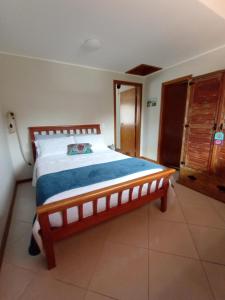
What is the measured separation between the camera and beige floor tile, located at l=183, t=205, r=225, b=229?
1743mm

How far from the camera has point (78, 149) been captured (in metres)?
2.59

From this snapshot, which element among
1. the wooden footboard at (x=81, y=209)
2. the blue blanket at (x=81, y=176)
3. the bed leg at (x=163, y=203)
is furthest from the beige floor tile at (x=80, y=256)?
the bed leg at (x=163, y=203)

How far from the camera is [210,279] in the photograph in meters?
1.16

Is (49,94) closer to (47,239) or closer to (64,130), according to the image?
(64,130)

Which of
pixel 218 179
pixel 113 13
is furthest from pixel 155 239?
pixel 113 13

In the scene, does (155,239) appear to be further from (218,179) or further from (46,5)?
(46,5)

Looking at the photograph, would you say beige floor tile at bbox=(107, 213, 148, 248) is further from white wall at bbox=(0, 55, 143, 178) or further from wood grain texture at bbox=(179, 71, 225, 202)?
white wall at bbox=(0, 55, 143, 178)

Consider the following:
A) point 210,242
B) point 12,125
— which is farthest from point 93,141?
point 210,242

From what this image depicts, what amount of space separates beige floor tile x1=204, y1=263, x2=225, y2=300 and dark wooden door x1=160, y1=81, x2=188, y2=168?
8.34 feet

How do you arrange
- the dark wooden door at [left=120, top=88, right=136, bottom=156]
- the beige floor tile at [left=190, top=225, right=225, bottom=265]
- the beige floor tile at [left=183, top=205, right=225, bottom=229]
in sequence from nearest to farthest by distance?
the beige floor tile at [left=190, top=225, right=225, bottom=265] → the beige floor tile at [left=183, top=205, right=225, bottom=229] → the dark wooden door at [left=120, top=88, right=136, bottom=156]

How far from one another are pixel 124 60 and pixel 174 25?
1.17 metres

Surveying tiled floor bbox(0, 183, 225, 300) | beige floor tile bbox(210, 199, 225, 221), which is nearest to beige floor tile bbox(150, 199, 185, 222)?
tiled floor bbox(0, 183, 225, 300)

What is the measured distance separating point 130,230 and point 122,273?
1.62ft

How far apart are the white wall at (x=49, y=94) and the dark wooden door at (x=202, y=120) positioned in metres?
1.81
